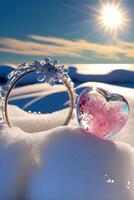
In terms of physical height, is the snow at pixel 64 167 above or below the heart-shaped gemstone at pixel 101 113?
below

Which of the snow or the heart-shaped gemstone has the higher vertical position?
the heart-shaped gemstone

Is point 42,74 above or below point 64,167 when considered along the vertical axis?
above

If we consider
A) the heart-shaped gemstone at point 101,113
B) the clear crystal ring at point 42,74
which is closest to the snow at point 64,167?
the heart-shaped gemstone at point 101,113

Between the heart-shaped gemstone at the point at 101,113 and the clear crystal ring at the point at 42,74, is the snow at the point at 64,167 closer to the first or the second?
the heart-shaped gemstone at the point at 101,113

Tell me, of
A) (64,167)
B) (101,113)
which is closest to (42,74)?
(101,113)

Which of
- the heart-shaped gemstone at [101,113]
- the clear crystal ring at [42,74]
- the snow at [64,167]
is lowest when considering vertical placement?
the snow at [64,167]

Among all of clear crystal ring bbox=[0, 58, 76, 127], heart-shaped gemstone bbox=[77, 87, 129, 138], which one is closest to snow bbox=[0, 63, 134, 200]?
heart-shaped gemstone bbox=[77, 87, 129, 138]

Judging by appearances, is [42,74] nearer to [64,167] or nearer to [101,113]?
[101,113]

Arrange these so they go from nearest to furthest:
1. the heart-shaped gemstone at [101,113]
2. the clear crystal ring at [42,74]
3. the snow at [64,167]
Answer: the snow at [64,167] → the heart-shaped gemstone at [101,113] → the clear crystal ring at [42,74]

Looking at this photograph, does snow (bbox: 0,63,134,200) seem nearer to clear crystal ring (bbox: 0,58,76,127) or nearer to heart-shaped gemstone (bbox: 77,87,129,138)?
heart-shaped gemstone (bbox: 77,87,129,138)
